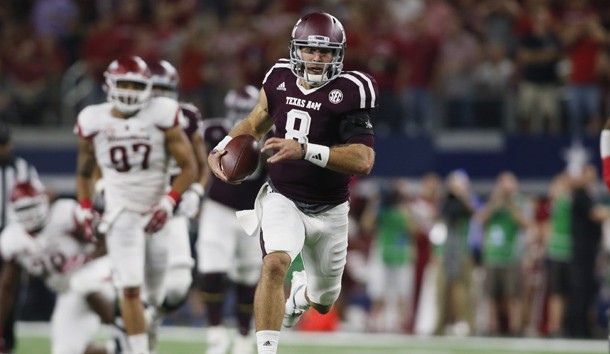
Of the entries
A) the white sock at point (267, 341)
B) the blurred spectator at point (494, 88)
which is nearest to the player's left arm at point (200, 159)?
the white sock at point (267, 341)

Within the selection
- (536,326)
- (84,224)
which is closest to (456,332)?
(536,326)

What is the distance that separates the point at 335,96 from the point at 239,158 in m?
0.58

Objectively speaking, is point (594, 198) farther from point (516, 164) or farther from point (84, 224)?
point (84, 224)

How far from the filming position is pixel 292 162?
6711mm

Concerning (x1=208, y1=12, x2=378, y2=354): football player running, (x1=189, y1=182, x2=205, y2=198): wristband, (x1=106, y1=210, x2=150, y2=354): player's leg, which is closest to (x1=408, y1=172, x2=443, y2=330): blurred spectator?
(x1=189, y1=182, x2=205, y2=198): wristband

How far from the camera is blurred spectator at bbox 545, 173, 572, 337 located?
43.2 ft

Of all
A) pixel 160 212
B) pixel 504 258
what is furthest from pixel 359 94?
pixel 504 258

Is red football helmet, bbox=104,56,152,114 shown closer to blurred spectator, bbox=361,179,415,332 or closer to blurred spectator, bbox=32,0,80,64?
blurred spectator, bbox=361,179,415,332

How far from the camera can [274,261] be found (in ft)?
20.6

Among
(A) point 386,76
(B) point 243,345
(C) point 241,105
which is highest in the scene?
(A) point 386,76

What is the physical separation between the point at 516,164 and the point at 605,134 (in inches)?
305

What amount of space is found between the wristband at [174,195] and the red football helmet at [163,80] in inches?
44.2

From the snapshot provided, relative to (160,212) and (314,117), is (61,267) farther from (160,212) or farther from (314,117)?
(314,117)

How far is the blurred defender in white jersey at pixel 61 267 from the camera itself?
28.6ft
